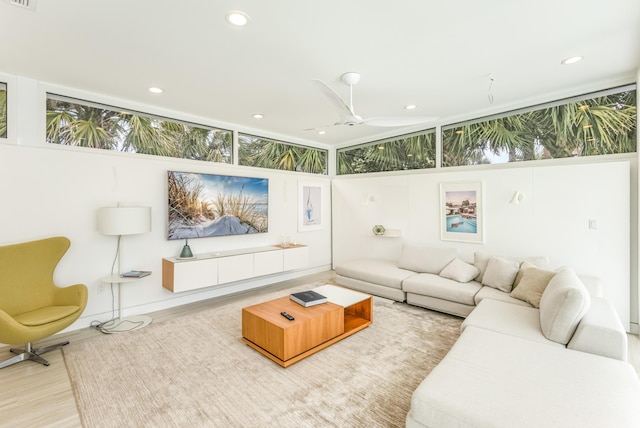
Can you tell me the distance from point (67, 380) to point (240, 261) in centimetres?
231

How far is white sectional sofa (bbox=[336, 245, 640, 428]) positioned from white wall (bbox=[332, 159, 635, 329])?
383 millimetres

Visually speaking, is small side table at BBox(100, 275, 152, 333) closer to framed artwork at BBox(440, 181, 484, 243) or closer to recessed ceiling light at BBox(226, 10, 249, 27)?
recessed ceiling light at BBox(226, 10, 249, 27)

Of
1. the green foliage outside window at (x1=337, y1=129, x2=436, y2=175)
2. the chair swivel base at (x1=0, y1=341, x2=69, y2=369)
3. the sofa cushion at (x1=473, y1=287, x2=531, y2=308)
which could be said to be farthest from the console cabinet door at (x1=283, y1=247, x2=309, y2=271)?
the chair swivel base at (x1=0, y1=341, x2=69, y2=369)

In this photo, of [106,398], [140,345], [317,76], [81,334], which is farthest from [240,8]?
[81,334]

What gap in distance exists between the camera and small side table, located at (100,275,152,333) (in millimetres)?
3309

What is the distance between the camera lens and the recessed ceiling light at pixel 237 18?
82.1 inches

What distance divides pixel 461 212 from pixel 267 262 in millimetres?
3191

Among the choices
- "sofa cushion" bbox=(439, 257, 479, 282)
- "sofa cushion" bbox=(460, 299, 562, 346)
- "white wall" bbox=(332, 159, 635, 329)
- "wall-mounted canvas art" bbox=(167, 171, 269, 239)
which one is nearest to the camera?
"sofa cushion" bbox=(460, 299, 562, 346)

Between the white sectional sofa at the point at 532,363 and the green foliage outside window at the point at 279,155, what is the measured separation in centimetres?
372

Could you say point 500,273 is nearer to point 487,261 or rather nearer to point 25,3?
point 487,261

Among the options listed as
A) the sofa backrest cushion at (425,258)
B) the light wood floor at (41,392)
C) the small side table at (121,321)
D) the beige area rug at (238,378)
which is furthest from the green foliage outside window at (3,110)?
the sofa backrest cushion at (425,258)

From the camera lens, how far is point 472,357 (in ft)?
6.37

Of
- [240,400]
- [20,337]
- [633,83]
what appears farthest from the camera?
[633,83]

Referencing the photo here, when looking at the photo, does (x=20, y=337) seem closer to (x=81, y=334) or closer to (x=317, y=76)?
(x=81, y=334)
